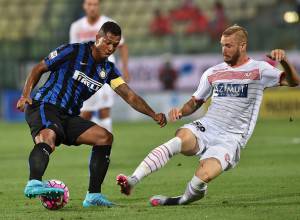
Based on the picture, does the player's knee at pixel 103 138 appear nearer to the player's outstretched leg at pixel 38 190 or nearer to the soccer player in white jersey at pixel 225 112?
the soccer player in white jersey at pixel 225 112

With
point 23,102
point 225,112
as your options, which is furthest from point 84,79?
point 225,112

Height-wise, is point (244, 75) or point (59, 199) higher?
point (244, 75)

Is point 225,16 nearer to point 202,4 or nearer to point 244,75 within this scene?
point 202,4

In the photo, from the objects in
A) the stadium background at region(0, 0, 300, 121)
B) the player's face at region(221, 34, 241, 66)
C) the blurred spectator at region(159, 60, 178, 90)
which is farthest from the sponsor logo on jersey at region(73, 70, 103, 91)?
the blurred spectator at region(159, 60, 178, 90)

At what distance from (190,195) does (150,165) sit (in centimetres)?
56

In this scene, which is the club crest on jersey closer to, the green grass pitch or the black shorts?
the black shorts

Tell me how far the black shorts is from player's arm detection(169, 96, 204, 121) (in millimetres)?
894

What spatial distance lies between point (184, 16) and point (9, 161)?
14.0 meters

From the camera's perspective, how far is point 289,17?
1858 cm

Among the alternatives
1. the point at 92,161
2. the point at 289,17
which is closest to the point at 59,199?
Result: the point at 92,161

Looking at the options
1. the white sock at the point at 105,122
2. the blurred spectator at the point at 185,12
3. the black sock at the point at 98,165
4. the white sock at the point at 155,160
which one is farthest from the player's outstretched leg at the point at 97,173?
the blurred spectator at the point at 185,12

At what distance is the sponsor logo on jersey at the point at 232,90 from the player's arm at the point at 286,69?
0.37m

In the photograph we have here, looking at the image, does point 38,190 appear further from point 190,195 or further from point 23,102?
point 190,195

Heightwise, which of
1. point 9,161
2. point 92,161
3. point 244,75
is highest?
point 244,75
